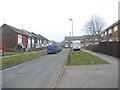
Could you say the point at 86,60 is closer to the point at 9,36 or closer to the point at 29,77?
the point at 29,77

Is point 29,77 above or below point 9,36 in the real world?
below

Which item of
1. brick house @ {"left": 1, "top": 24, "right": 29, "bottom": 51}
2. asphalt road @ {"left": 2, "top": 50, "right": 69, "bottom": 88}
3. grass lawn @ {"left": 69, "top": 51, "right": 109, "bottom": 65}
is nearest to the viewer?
asphalt road @ {"left": 2, "top": 50, "right": 69, "bottom": 88}

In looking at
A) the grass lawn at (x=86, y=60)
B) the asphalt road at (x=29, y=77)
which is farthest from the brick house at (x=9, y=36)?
the asphalt road at (x=29, y=77)

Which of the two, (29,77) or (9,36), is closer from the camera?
(29,77)

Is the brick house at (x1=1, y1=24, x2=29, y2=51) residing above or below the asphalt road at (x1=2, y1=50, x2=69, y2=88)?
above

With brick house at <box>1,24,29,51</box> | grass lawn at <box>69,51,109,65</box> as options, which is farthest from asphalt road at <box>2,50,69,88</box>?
brick house at <box>1,24,29,51</box>

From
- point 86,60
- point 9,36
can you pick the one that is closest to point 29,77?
point 86,60

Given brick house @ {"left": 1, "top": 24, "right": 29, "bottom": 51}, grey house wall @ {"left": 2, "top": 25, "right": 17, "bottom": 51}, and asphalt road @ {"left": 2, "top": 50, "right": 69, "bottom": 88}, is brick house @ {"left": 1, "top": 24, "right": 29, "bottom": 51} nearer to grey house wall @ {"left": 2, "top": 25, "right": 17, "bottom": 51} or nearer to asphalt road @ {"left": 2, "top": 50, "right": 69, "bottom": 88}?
grey house wall @ {"left": 2, "top": 25, "right": 17, "bottom": 51}

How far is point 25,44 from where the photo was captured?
5875cm

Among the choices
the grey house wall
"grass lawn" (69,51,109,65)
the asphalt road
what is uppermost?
the grey house wall

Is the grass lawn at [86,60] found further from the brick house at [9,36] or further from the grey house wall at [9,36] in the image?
the grey house wall at [9,36]

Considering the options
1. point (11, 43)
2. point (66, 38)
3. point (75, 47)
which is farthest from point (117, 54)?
point (66, 38)

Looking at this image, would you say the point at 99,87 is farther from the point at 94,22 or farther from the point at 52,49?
the point at 94,22

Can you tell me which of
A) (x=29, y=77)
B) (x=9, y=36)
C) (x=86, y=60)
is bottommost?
(x=29, y=77)
